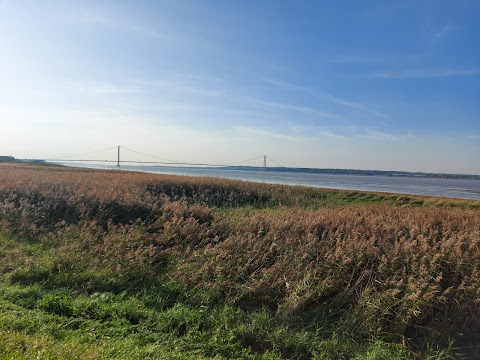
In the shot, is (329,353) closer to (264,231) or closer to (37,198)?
(264,231)

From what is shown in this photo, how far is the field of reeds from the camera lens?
16.4ft

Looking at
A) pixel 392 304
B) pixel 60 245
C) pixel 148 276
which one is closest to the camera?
pixel 392 304

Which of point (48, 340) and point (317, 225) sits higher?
point (317, 225)

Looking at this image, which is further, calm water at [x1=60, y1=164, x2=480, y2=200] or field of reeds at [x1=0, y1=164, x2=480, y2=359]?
calm water at [x1=60, y1=164, x2=480, y2=200]

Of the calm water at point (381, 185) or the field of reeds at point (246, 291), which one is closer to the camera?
the field of reeds at point (246, 291)

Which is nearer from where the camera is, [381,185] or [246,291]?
[246,291]

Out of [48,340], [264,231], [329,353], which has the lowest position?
[329,353]

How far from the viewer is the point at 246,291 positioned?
666 cm

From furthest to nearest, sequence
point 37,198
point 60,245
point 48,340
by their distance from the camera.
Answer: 1. point 37,198
2. point 60,245
3. point 48,340

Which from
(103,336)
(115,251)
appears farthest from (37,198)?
(103,336)

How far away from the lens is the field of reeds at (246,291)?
4.99 m

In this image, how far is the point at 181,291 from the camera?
22.0ft

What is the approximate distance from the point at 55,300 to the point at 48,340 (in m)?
1.75

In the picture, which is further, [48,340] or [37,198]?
[37,198]
